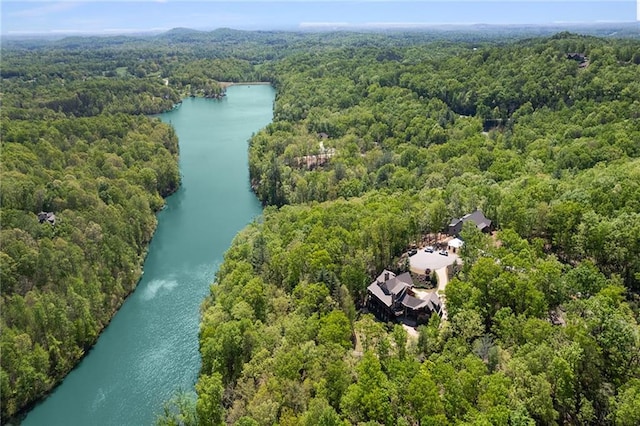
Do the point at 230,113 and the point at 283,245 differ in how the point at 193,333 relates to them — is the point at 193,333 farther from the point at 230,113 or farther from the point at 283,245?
the point at 230,113

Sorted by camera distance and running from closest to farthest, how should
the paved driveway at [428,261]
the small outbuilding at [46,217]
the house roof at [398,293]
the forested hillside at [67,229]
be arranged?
the house roof at [398,293], the forested hillside at [67,229], the paved driveway at [428,261], the small outbuilding at [46,217]

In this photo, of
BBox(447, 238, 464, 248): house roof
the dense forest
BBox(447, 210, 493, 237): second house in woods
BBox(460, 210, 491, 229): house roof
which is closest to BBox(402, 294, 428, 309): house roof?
the dense forest

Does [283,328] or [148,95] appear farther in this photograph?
[148,95]

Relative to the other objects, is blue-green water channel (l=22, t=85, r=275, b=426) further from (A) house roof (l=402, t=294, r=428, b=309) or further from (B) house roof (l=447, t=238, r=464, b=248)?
(B) house roof (l=447, t=238, r=464, b=248)

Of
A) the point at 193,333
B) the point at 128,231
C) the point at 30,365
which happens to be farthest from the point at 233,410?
the point at 128,231

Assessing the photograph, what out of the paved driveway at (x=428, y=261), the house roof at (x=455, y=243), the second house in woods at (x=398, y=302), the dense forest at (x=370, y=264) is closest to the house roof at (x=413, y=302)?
the second house in woods at (x=398, y=302)

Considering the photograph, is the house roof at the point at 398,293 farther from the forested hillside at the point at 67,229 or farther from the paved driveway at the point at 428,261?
the forested hillside at the point at 67,229
